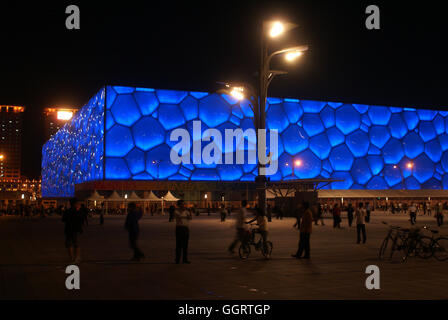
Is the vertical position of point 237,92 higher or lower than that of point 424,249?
higher

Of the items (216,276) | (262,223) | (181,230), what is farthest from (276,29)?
(216,276)

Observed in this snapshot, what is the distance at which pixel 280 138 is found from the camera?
222ft

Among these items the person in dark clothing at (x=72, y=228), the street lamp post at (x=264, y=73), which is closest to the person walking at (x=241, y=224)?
the street lamp post at (x=264, y=73)

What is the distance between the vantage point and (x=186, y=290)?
773 cm

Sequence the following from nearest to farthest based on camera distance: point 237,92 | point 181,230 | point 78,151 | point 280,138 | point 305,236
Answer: point 181,230 → point 305,236 → point 237,92 → point 280,138 → point 78,151

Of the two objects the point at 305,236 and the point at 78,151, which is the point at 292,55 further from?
the point at 78,151

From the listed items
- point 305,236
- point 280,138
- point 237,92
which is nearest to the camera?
point 305,236

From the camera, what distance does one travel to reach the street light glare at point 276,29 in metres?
12.1

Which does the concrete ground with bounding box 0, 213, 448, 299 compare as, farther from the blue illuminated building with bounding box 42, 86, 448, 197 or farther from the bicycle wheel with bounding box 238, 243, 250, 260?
the blue illuminated building with bounding box 42, 86, 448, 197

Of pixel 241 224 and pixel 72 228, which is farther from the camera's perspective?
pixel 241 224

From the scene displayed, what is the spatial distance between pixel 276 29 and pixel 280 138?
56.0m

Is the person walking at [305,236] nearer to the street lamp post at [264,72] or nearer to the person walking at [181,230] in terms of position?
the street lamp post at [264,72]

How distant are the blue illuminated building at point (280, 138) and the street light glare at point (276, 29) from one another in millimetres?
47397
